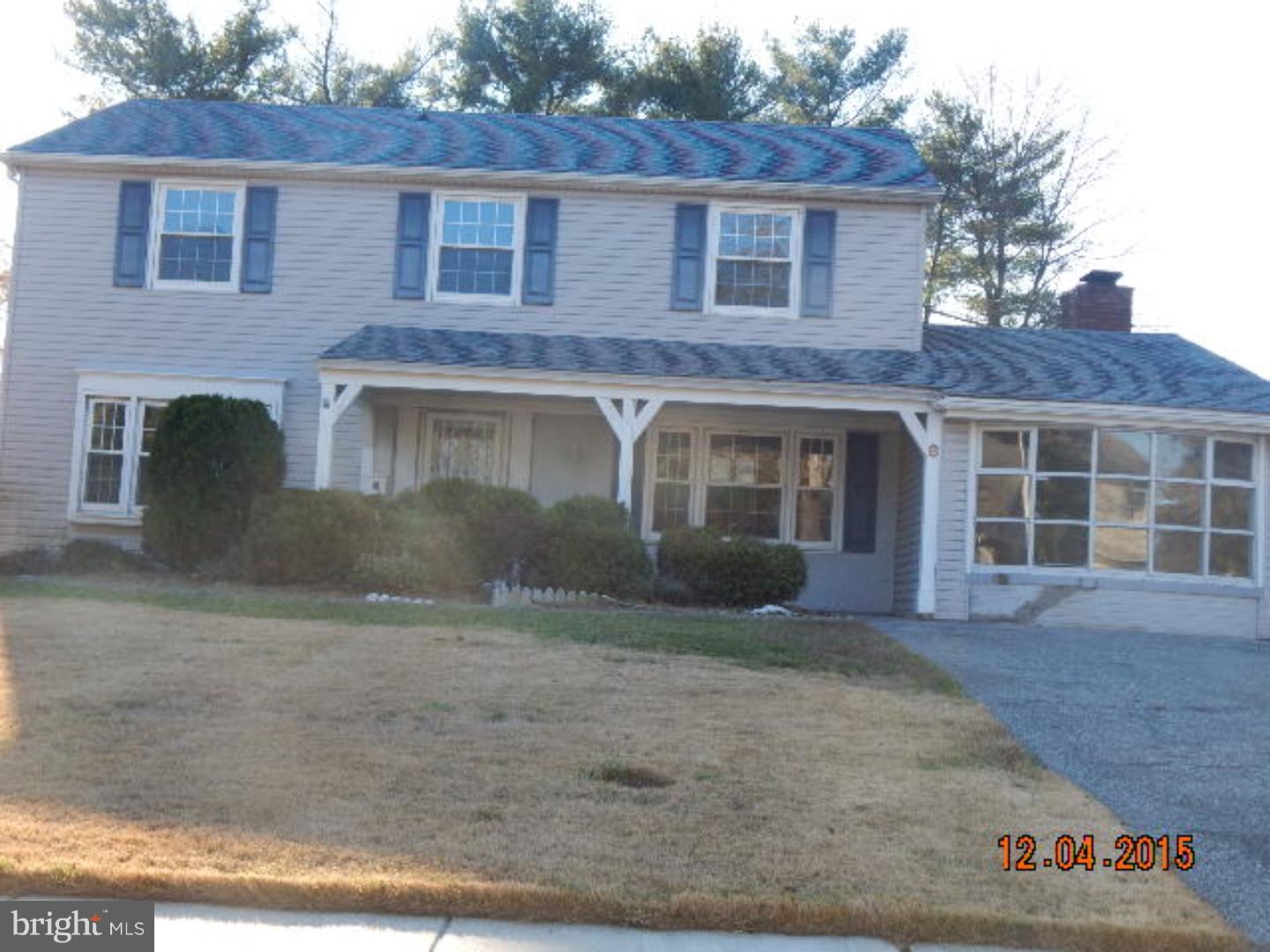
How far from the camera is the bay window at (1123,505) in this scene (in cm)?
1578

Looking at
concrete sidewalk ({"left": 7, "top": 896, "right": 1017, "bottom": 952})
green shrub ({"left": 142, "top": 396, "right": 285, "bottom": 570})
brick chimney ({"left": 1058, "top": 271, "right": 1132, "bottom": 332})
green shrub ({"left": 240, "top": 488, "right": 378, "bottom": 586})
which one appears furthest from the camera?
brick chimney ({"left": 1058, "top": 271, "right": 1132, "bottom": 332})

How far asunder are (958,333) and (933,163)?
13485 mm

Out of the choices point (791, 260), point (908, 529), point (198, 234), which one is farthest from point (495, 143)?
point (908, 529)

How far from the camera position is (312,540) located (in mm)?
14883

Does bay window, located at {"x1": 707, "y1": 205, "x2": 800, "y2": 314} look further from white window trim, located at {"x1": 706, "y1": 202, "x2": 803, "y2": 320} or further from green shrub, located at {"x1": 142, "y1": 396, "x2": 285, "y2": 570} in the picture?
green shrub, located at {"x1": 142, "y1": 396, "x2": 285, "y2": 570}

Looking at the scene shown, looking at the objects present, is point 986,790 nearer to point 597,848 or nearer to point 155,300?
point 597,848

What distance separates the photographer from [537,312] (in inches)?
706

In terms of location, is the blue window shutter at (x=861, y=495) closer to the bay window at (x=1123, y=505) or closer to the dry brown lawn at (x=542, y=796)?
the bay window at (x=1123, y=505)

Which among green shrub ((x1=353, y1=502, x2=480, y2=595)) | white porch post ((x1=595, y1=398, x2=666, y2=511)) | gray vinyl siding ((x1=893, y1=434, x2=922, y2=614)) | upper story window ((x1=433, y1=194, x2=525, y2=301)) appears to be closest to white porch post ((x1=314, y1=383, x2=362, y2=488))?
green shrub ((x1=353, y1=502, x2=480, y2=595))

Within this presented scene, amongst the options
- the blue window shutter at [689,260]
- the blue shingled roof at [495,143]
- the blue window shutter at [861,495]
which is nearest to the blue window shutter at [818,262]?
the blue shingled roof at [495,143]

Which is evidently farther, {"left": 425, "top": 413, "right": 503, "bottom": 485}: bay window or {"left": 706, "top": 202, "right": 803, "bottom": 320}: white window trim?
{"left": 425, "top": 413, "right": 503, "bottom": 485}: bay window

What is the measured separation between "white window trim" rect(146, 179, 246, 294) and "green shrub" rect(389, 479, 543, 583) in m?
4.59

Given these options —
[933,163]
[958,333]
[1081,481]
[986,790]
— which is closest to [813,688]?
[986,790]

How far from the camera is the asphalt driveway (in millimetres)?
6406
